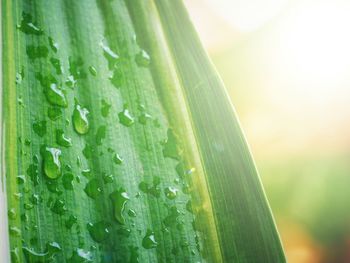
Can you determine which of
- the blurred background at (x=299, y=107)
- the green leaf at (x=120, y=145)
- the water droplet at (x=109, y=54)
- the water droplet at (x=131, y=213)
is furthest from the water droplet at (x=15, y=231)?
the blurred background at (x=299, y=107)

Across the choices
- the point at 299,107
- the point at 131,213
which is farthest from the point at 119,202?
the point at 299,107

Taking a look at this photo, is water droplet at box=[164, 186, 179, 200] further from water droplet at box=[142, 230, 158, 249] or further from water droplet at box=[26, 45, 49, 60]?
water droplet at box=[26, 45, 49, 60]

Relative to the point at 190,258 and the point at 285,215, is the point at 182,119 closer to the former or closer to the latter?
the point at 190,258

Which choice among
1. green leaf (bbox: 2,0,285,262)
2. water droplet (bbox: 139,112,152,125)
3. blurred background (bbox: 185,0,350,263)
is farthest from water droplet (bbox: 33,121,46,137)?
blurred background (bbox: 185,0,350,263)

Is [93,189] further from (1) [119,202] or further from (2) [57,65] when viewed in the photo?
(2) [57,65]

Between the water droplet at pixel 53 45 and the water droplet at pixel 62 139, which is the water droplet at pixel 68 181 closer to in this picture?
the water droplet at pixel 62 139

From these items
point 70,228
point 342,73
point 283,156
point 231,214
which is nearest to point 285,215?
point 283,156
